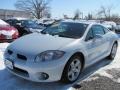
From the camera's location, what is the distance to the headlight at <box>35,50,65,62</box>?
4.17 metres

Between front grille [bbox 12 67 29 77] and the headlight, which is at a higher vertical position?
the headlight

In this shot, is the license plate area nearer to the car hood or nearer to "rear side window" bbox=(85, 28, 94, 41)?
the car hood

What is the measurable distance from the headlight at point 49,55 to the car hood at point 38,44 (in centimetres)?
10

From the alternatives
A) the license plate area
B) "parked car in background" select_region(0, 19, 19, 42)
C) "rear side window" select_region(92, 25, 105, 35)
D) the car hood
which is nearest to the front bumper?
the license plate area

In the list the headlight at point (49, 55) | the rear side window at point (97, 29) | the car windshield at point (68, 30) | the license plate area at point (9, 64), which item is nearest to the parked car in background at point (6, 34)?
the car windshield at point (68, 30)

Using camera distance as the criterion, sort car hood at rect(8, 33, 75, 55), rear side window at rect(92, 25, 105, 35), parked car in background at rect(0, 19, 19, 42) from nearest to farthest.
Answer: car hood at rect(8, 33, 75, 55)
rear side window at rect(92, 25, 105, 35)
parked car in background at rect(0, 19, 19, 42)

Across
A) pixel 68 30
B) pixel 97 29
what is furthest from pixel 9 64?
pixel 97 29

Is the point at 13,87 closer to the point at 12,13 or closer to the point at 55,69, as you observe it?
the point at 55,69

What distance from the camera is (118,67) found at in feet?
20.5

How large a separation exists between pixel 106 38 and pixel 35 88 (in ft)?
9.70

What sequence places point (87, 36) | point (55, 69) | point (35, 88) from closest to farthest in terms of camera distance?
point (55, 69)
point (35, 88)
point (87, 36)

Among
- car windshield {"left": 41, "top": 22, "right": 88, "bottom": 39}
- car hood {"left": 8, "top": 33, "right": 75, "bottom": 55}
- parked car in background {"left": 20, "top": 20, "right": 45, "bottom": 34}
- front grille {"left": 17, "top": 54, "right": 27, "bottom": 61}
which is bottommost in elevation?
parked car in background {"left": 20, "top": 20, "right": 45, "bottom": 34}

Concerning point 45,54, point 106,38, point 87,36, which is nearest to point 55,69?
point 45,54

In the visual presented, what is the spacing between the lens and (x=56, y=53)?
429 cm
